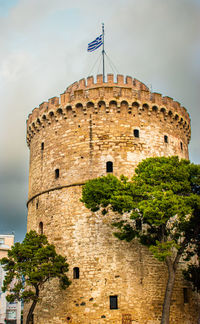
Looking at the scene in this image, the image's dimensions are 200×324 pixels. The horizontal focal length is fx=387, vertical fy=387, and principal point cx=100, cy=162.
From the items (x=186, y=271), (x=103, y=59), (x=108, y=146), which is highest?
(x=103, y=59)

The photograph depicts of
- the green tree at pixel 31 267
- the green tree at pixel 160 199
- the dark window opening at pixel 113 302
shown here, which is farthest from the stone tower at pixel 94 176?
the green tree at pixel 160 199

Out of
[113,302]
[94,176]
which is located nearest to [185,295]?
[113,302]

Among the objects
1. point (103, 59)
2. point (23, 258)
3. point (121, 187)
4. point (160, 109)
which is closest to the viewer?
point (121, 187)

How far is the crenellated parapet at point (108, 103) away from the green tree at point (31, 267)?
266 inches

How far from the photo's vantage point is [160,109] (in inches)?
787

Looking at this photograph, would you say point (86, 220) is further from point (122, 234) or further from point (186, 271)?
point (186, 271)

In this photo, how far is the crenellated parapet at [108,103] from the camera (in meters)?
19.2

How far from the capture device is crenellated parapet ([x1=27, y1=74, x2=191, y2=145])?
19.2m

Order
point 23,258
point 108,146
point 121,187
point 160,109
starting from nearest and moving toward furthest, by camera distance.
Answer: point 121,187 < point 23,258 < point 108,146 < point 160,109

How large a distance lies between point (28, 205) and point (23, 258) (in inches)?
219

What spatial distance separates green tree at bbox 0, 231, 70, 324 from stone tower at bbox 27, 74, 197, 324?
1.19 m

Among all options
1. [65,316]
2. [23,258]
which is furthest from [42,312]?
[23,258]

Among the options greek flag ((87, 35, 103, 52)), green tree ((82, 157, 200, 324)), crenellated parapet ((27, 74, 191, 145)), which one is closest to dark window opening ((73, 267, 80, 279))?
green tree ((82, 157, 200, 324))

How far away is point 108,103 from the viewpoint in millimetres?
19094
